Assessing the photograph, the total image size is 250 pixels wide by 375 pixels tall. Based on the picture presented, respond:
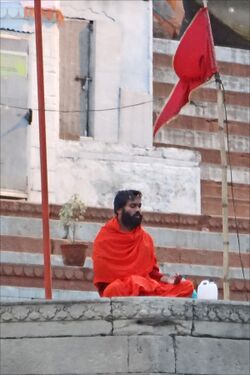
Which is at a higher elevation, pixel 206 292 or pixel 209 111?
pixel 209 111

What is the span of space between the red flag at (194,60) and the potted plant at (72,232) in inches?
136

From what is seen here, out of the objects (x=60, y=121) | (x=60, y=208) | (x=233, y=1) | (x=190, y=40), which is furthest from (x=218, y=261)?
(x=233, y=1)

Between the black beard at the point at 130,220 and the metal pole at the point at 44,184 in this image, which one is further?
the metal pole at the point at 44,184

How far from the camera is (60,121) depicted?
70.6 feet

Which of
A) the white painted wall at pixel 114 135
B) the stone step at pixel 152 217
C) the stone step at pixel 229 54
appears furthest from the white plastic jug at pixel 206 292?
the stone step at pixel 229 54

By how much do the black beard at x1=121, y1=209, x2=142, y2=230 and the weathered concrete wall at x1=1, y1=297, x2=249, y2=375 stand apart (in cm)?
100

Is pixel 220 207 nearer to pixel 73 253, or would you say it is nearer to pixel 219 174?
pixel 219 174

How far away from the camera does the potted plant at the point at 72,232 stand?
711 inches

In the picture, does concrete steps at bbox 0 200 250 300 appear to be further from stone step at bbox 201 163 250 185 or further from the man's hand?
the man's hand

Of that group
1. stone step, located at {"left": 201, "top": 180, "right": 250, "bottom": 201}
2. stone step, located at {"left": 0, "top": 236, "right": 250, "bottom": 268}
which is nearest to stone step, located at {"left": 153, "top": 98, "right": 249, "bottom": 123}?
stone step, located at {"left": 201, "top": 180, "right": 250, "bottom": 201}

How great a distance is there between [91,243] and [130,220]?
6.61m

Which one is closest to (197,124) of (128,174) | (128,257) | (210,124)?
(210,124)

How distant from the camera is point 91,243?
61.9 ft

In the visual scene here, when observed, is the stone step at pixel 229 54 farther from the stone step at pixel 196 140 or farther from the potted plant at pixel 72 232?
the potted plant at pixel 72 232
